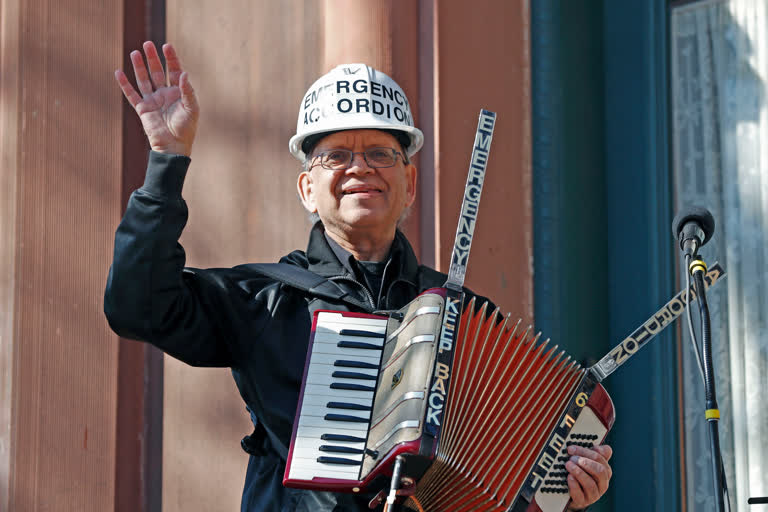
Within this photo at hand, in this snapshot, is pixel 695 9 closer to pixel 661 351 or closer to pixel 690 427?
pixel 661 351

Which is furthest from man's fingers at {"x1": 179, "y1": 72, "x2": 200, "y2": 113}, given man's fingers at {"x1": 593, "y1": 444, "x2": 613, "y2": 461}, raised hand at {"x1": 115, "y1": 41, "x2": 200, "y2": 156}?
man's fingers at {"x1": 593, "y1": 444, "x2": 613, "y2": 461}

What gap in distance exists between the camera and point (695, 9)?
411 centimetres

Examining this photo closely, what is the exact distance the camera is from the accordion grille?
2.40 m

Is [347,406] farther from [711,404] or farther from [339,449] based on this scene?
[711,404]

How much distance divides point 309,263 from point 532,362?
26.1 inches

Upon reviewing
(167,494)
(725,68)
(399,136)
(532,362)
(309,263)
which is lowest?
(167,494)

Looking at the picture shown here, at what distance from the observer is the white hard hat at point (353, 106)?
9.36 ft

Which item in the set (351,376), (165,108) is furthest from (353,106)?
(351,376)

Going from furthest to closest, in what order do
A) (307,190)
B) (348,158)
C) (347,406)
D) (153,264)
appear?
(307,190)
(348,158)
(153,264)
(347,406)

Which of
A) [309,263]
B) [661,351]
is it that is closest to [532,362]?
[309,263]

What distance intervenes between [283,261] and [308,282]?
0.22 metres

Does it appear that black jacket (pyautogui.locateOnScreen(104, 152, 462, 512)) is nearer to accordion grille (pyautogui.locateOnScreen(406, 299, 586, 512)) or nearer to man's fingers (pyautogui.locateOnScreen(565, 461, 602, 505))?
accordion grille (pyautogui.locateOnScreen(406, 299, 586, 512))

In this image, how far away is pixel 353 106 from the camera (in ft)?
9.42

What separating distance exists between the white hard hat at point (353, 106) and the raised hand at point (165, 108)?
38 cm
